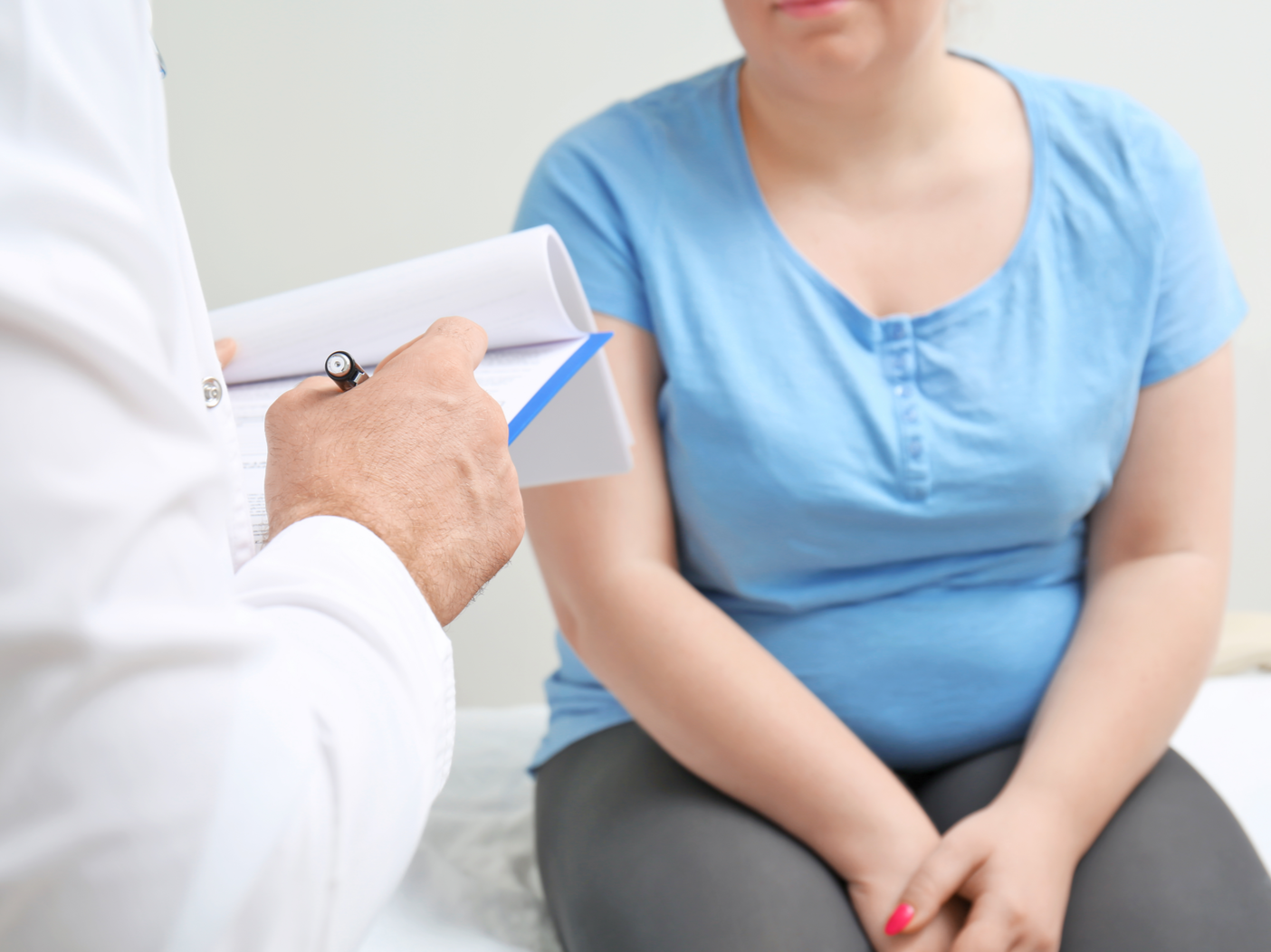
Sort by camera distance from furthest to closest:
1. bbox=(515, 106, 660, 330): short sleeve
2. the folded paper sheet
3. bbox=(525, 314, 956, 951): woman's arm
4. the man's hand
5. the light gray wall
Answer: the light gray wall
bbox=(515, 106, 660, 330): short sleeve
bbox=(525, 314, 956, 951): woman's arm
the folded paper sheet
the man's hand

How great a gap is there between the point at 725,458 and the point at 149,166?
2.00 feet

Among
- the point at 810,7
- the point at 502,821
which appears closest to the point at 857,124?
the point at 810,7

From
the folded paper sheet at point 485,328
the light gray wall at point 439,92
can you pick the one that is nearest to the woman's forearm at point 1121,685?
the folded paper sheet at point 485,328

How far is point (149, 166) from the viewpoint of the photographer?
314mm

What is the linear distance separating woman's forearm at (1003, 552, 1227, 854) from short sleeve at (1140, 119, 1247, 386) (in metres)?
0.18

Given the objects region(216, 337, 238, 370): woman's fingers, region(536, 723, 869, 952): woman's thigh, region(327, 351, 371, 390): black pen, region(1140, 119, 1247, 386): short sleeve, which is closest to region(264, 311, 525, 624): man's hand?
region(327, 351, 371, 390): black pen

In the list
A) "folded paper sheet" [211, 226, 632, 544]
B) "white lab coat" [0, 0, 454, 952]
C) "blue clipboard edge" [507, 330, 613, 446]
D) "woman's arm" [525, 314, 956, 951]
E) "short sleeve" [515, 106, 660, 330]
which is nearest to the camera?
"white lab coat" [0, 0, 454, 952]

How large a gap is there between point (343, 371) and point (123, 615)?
0.25 metres

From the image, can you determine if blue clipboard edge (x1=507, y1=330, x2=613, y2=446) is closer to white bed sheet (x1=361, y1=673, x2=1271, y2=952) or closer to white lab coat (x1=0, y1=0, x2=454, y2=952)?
white lab coat (x1=0, y1=0, x2=454, y2=952)

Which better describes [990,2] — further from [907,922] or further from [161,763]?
[161,763]

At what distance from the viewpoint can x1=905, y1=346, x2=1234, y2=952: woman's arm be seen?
739 mm

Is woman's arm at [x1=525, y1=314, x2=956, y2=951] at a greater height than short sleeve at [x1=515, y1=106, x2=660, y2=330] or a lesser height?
lesser

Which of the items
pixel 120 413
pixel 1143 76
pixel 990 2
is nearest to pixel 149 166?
pixel 120 413

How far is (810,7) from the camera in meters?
0.82
